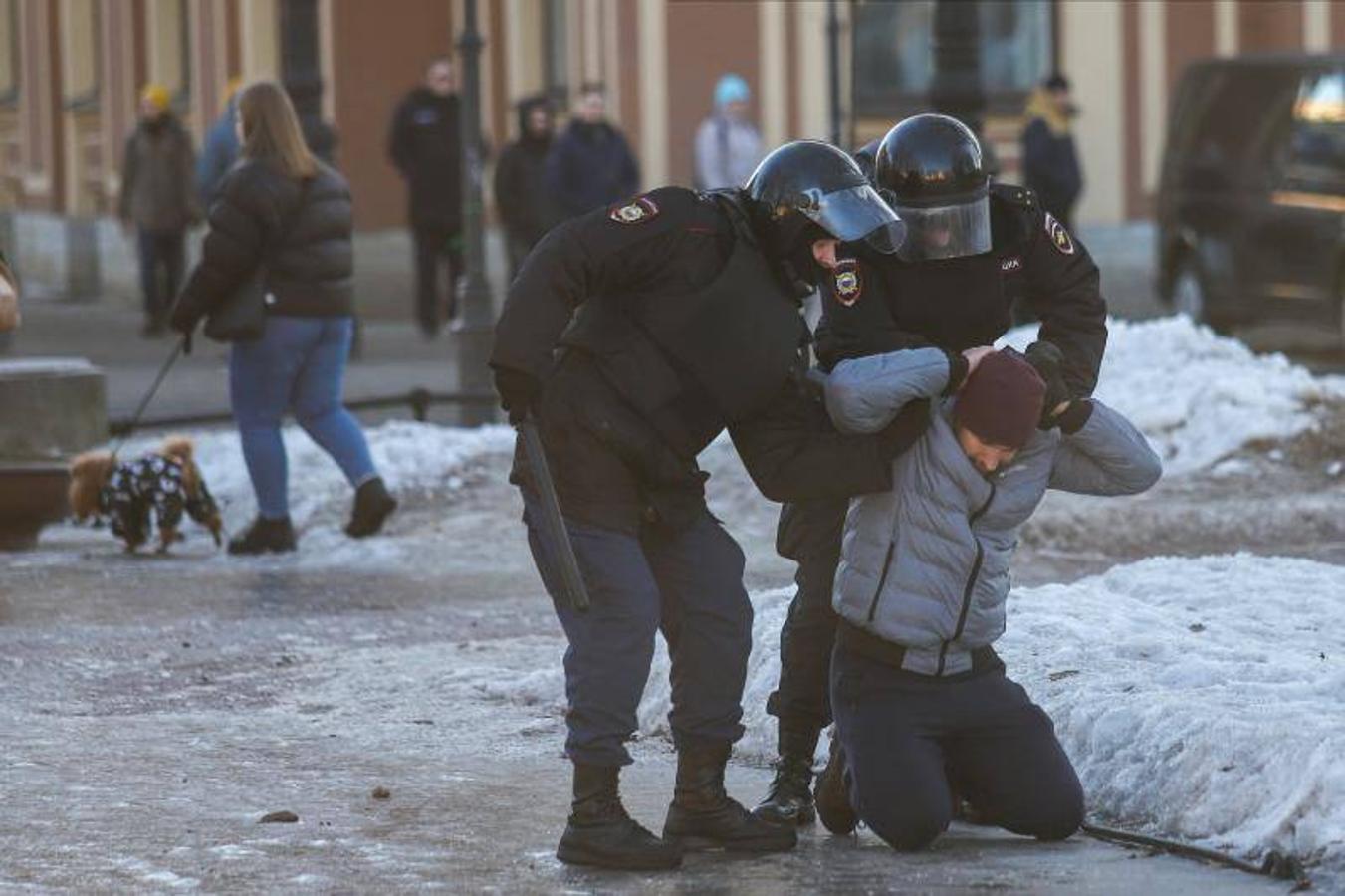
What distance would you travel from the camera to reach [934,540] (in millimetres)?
6383

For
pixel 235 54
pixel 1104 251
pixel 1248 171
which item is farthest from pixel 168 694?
pixel 235 54

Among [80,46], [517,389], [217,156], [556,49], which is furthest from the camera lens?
[80,46]

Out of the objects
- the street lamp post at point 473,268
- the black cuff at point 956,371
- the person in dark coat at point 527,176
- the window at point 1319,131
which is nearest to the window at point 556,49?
the person in dark coat at point 527,176

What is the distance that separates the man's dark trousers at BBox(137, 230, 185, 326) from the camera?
2327cm

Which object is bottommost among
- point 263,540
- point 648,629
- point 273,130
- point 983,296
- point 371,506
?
point 263,540

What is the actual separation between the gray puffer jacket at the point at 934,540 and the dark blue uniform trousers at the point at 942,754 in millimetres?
70

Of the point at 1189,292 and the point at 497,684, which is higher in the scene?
the point at 497,684

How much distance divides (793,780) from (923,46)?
19165 millimetres

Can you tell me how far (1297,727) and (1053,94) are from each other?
51.0ft

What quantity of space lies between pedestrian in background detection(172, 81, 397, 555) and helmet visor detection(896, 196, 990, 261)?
5050 millimetres

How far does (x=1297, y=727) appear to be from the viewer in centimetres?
654

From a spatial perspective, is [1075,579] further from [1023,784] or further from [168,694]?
[1023,784]

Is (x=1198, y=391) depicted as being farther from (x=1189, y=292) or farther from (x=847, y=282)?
(x=1189, y=292)

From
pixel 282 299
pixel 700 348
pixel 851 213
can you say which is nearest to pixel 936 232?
pixel 851 213
